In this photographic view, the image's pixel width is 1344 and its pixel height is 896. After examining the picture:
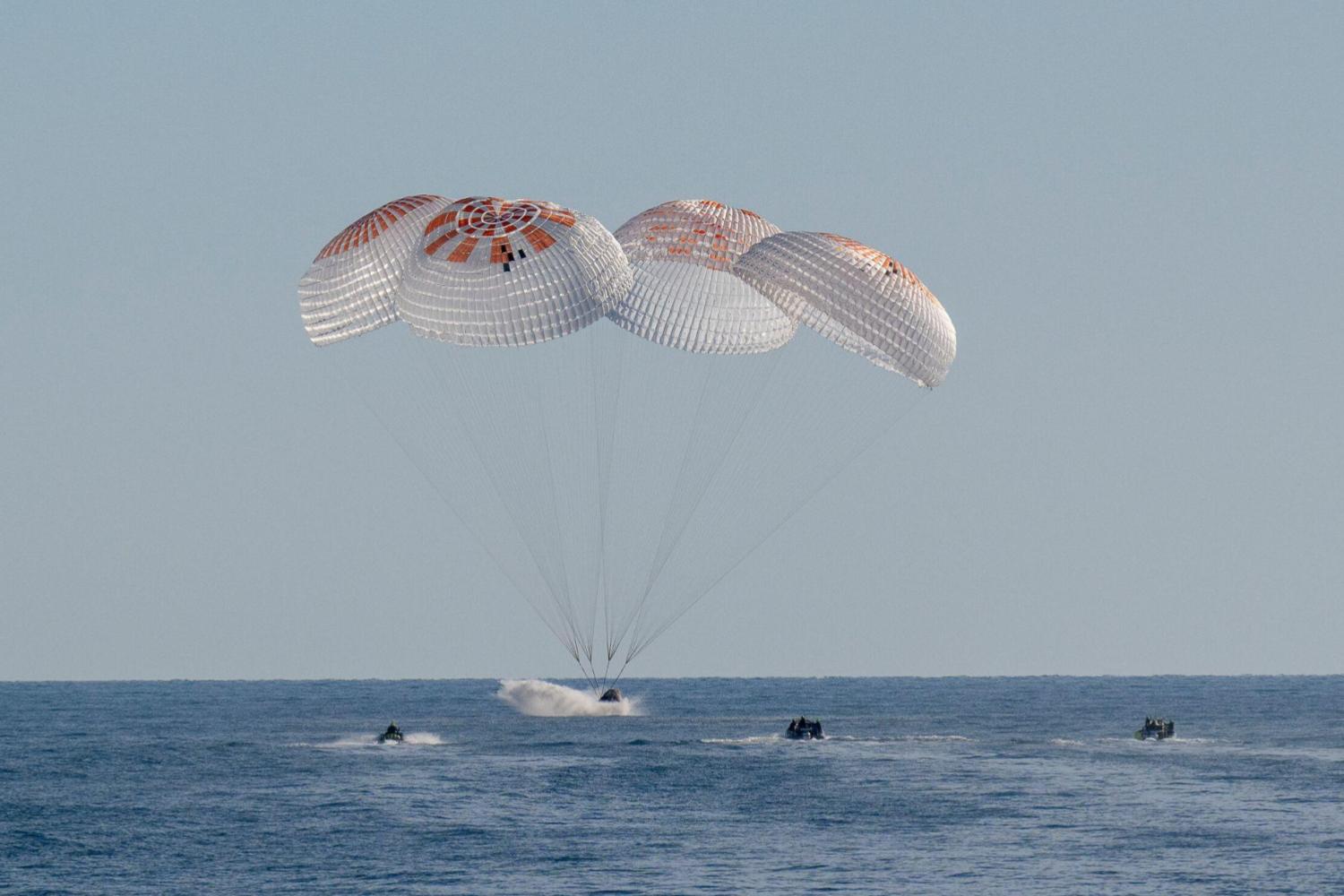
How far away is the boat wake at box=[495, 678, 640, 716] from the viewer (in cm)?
9331

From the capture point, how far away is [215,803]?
49.7 m

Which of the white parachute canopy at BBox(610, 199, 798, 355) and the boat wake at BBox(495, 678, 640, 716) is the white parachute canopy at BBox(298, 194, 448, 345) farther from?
the boat wake at BBox(495, 678, 640, 716)

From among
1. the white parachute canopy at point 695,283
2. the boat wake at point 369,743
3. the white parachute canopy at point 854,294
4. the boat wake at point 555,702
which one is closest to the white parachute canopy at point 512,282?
the white parachute canopy at point 695,283

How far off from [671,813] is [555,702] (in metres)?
49.0

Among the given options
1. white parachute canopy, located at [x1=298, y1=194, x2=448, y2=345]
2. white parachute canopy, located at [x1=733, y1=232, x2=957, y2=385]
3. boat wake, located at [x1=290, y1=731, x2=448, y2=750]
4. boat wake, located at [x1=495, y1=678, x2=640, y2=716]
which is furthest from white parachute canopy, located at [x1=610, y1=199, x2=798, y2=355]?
boat wake, located at [x1=495, y1=678, x2=640, y2=716]

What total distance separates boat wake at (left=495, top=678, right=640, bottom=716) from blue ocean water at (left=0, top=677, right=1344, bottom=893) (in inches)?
487

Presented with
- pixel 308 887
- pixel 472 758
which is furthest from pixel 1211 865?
pixel 472 758

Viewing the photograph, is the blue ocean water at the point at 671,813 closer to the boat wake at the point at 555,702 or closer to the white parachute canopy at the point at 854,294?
the white parachute canopy at the point at 854,294

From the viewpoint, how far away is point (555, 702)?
9525cm

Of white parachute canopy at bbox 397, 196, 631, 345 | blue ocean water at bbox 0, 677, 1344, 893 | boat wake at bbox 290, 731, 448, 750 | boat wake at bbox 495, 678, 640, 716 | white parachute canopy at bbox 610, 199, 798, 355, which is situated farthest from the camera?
boat wake at bbox 495, 678, 640, 716

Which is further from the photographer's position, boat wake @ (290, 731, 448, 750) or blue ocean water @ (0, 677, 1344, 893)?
boat wake @ (290, 731, 448, 750)

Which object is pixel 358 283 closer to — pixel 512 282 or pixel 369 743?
pixel 512 282

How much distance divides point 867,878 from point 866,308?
1131 centimetres

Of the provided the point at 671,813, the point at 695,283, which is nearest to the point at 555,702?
the point at 671,813
